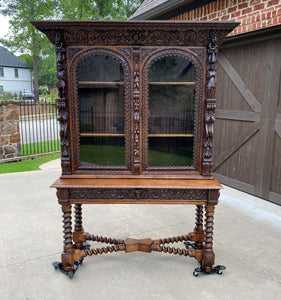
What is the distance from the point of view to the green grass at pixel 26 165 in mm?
6851

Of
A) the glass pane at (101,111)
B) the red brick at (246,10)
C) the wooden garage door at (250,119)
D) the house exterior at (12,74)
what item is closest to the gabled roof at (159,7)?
the red brick at (246,10)

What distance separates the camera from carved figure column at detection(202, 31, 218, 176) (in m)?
2.52

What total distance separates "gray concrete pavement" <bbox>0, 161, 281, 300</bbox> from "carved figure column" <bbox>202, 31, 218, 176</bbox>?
1073 mm

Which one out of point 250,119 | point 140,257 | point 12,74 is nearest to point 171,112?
point 140,257

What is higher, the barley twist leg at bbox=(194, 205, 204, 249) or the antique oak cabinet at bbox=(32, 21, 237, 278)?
the antique oak cabinet at bbox=(32, 21, 237, 278)

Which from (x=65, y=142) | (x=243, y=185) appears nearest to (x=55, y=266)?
(x=65, y=142)

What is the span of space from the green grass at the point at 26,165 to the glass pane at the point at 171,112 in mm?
5101

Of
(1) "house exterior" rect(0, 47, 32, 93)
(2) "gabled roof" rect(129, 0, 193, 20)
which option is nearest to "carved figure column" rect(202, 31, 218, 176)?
(2) "gabled roof" rect(129, 0, 193, 20)

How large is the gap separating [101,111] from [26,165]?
17.4 feet

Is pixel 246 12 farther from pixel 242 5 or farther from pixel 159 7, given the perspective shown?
pixel 159 7

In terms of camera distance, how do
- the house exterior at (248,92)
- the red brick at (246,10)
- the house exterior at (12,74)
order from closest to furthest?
the red brick at (246,10) < the house exterior at (248,92) < the house exterior at (12,74)

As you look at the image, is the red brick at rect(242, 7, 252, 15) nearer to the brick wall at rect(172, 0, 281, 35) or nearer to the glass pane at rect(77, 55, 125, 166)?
the brick wall at rect(172, 0, 281, 35)

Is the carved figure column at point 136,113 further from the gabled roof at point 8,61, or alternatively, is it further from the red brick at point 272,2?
the gabled roof at point 8,61

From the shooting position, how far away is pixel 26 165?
730 centimetres
